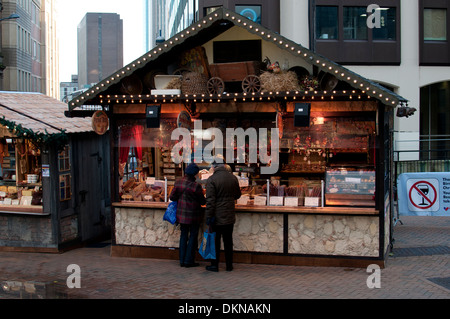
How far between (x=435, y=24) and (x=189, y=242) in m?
22.7

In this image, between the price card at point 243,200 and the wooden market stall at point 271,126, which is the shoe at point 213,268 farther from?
the price card at point 243,200

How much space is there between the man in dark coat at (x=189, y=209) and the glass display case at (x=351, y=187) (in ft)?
7.76

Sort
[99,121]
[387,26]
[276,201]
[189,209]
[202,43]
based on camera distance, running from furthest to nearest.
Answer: [387,26]
[202,43]
[99,121]
[276,201]
[189,209]

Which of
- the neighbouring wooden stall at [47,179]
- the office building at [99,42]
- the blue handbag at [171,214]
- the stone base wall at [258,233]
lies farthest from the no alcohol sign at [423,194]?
the office building at [99,42]

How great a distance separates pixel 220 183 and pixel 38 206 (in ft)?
14.8

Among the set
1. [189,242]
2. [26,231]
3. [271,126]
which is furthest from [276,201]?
[26,231]

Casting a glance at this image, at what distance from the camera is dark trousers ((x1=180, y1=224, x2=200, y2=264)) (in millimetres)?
9805

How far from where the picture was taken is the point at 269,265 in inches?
395

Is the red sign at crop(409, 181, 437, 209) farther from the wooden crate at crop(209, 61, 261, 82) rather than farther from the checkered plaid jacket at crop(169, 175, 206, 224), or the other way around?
the checkered plaid jacket at crop(169, 175, 206, 224)

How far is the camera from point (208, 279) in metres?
9.05

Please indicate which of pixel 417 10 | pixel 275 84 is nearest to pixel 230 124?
pixel 275 84

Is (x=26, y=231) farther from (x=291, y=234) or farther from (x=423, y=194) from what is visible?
(x=423, y=194)

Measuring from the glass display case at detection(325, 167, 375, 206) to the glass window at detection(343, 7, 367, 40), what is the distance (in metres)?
18.9
